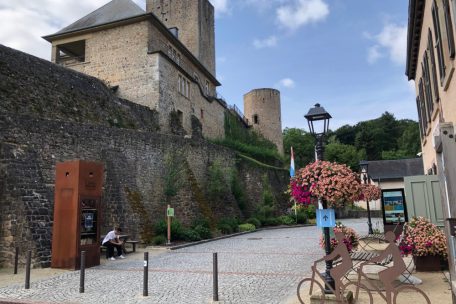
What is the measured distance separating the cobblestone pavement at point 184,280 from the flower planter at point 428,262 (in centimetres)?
247

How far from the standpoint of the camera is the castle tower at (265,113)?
47.7 meters

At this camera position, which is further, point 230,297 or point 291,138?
point 291,138

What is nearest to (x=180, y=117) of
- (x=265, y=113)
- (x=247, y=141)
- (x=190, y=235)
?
(x=190, y=235)

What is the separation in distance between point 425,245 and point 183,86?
24.4 meters

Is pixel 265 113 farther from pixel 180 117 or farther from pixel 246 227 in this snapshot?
pixel 246 227

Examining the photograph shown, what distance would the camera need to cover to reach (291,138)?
224 ft

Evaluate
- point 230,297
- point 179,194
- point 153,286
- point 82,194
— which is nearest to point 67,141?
point 82,194

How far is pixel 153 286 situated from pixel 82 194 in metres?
4.36

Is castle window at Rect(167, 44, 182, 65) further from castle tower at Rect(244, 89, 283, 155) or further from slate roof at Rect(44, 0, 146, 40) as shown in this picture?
castle tower at Rect(244, 89, 283, 155)

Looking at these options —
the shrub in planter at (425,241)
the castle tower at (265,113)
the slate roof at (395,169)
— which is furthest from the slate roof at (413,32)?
the castle tower at (265,113)

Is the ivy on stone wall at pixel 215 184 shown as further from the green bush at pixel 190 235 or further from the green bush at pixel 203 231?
the green bush at pixel 190 235

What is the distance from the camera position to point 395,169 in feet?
133

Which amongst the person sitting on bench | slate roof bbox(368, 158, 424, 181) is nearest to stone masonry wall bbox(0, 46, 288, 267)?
the person sitting on bench

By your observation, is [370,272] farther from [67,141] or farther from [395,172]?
[395,172]
